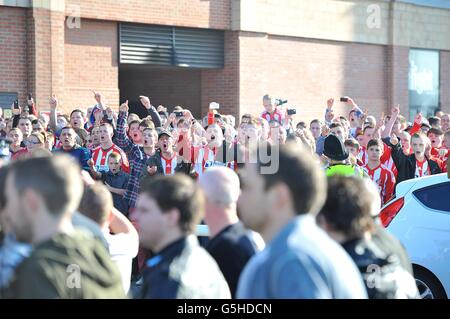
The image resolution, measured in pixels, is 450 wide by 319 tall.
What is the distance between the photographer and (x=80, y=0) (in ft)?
65.3

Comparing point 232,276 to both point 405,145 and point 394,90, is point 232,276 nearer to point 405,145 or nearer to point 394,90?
point 405,145

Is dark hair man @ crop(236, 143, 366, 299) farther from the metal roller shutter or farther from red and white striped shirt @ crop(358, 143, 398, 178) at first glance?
the metal roller shutter

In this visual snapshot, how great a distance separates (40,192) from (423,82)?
25.7 m

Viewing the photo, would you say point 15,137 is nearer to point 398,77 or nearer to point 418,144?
point 418,144

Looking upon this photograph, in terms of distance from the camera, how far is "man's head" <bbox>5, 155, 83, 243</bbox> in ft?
12.3

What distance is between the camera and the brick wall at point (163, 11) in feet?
66.1

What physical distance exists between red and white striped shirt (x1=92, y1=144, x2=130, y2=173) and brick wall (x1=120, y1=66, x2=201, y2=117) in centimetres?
1203

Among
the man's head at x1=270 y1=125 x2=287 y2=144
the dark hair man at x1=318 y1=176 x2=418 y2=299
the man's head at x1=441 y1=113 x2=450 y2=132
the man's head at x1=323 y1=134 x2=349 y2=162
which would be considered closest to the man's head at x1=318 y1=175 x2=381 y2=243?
the dark hair man at x1=318 y1=176 x2=418 y2=299

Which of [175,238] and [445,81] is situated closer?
[175,238]

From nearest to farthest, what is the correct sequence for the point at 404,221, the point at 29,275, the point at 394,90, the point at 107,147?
the point at 29,275 < the point at 404,221 < the point at 107,147 < the point at 394,90

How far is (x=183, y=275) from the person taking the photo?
4125mm

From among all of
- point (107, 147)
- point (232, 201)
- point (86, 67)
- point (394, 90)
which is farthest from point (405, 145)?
point (394, 90)

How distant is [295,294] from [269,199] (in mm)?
475

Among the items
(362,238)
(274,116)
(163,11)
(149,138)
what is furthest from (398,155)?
(163,11)
